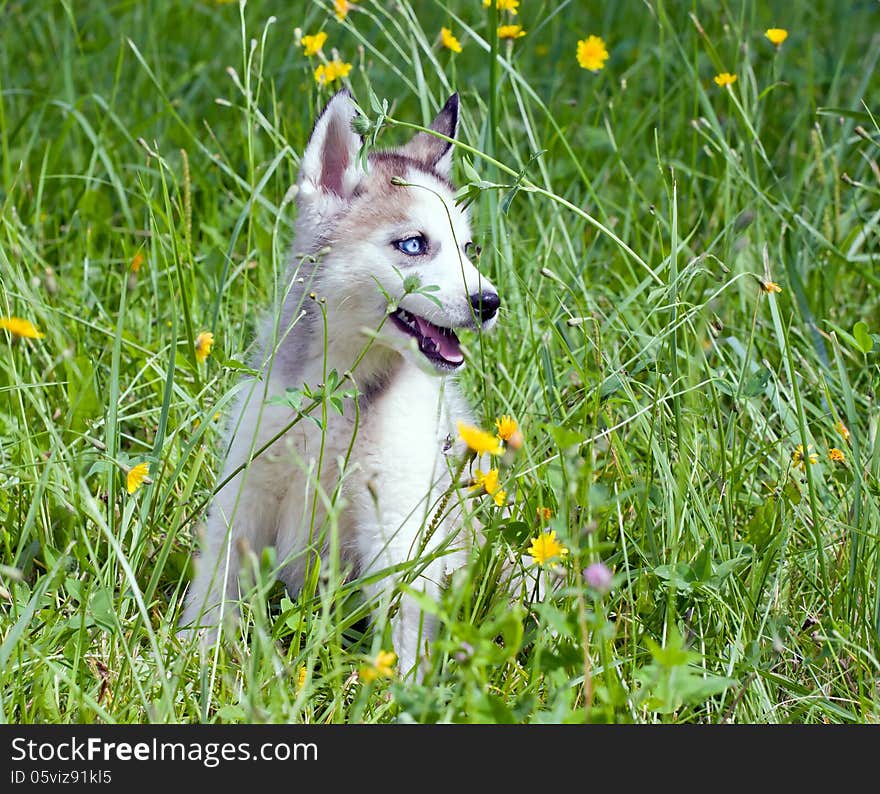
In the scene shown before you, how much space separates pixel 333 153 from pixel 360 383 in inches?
25.5

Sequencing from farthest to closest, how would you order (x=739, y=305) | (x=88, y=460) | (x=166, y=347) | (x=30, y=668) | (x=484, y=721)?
(x=739, y=305), (x=166, y=347), (x=88, y=460), (x=30, y=668), (x=484, y=721)

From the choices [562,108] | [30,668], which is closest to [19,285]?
[30,668]

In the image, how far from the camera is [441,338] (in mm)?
2887

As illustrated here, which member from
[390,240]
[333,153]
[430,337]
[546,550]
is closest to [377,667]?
[546,550]

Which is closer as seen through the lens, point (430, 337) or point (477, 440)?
point (477, 440)

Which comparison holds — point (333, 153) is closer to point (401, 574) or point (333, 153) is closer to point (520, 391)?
point (520, 391)

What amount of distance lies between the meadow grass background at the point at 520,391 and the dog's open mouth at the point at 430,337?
264 millimetres

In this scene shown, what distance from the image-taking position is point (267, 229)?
13.4 feet

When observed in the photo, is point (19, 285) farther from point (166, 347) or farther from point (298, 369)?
point (298, 369)

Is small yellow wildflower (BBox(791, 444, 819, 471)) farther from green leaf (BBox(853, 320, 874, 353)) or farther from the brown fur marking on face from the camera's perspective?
the brown fur marking on face

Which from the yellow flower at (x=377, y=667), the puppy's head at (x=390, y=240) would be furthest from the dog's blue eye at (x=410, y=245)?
the yellow flower at (x=377, y=667)

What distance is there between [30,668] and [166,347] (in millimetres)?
1142
